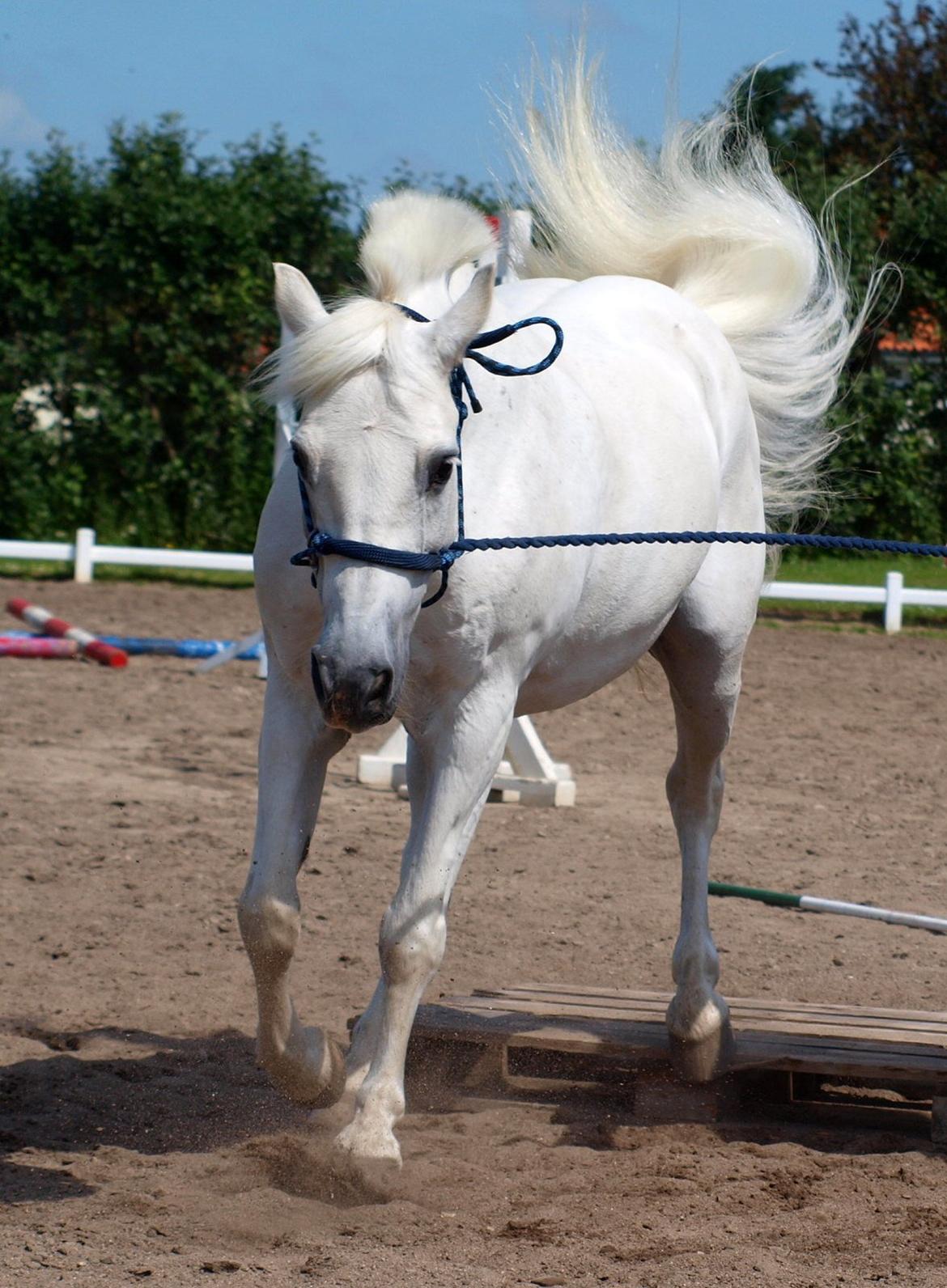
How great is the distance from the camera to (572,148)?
4.52 meters

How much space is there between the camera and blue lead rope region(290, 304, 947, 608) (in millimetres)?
2732

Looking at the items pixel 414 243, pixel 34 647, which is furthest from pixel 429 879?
pixel 34 647

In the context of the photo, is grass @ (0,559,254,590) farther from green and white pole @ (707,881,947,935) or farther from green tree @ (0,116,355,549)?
green and white pole @ (707,881,947,935)

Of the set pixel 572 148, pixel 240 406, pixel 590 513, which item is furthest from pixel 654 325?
pixel 240 406

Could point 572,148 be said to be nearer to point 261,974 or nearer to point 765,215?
point 765,215

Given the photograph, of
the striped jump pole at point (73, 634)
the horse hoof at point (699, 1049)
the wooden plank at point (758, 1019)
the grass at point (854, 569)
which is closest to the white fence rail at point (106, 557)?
the striped jump pole at point (73, 634)

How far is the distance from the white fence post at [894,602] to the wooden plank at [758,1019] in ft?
28.9

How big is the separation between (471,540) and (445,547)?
11cm

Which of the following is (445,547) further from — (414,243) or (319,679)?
(414,243)

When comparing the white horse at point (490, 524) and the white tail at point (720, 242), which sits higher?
the white tail at point (720, 242)

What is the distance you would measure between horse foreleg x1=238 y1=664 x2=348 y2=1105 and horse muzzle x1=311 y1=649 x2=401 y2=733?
0.53m

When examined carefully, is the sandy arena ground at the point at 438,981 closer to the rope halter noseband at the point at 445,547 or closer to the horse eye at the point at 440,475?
the rope halter noseband at the point at 445,547

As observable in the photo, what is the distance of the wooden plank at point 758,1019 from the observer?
3.85 meters

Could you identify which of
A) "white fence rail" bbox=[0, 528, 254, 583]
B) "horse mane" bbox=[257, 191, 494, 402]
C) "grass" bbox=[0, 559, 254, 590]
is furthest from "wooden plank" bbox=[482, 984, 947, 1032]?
"grass" bbox=[0, 559, 254, 590]
